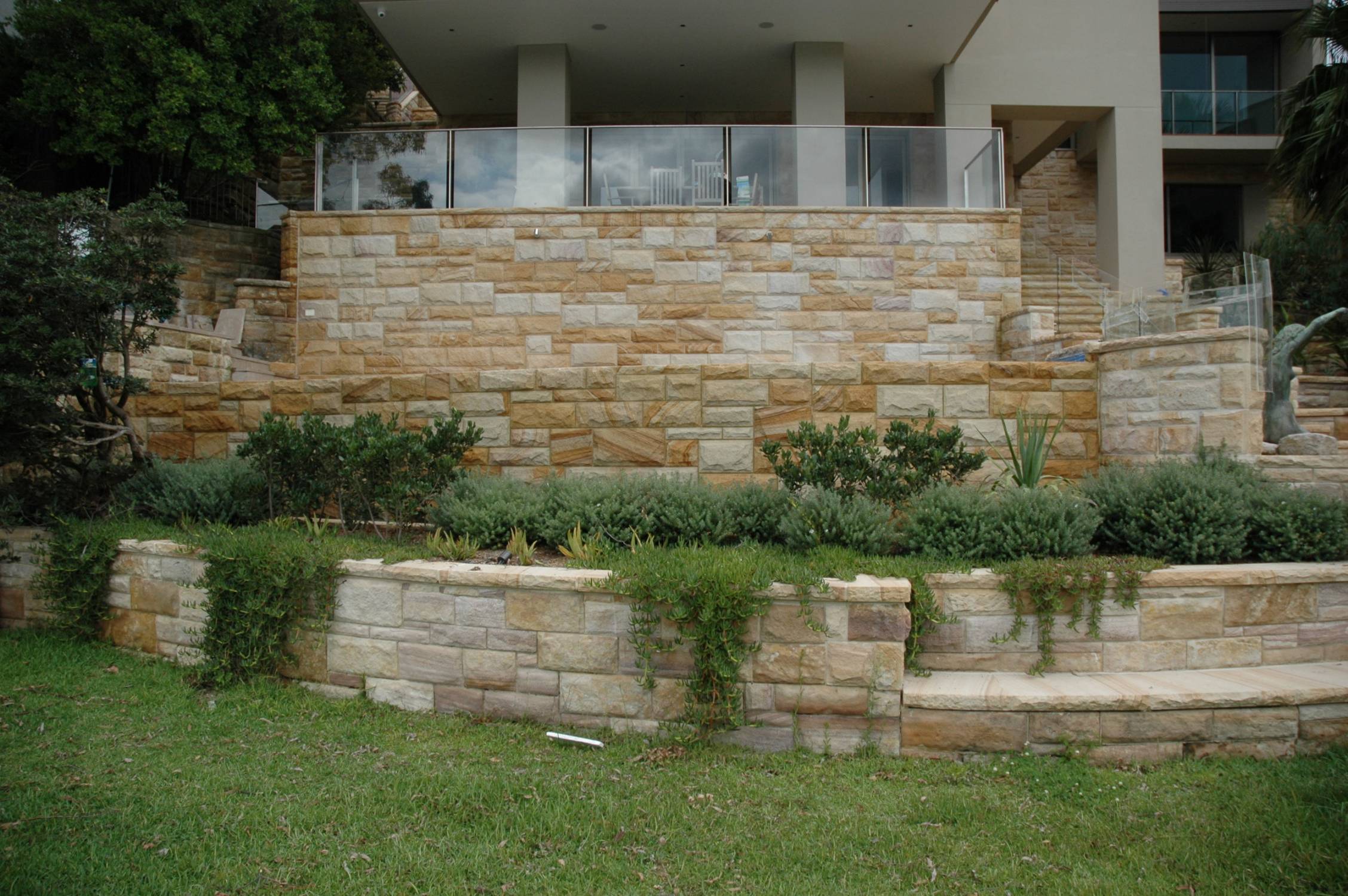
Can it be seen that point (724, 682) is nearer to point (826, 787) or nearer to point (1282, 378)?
point (826, 787)

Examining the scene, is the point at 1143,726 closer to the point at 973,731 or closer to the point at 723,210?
the point at 973,731

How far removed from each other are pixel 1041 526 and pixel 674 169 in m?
7.76

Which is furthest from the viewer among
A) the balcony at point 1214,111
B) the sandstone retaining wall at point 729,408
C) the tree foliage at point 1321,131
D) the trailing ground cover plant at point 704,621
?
the balcony at point 1214,111

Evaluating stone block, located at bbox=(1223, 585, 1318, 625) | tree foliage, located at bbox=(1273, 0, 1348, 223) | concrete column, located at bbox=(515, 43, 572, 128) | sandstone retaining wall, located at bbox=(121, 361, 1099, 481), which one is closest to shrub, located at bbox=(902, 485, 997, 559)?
stone block, located at bbox=(1223, 585, 1318, 625)

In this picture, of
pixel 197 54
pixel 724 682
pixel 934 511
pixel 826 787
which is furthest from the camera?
pixel 197 54

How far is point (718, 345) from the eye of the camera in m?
11.5

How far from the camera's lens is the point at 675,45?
13633 millimetres

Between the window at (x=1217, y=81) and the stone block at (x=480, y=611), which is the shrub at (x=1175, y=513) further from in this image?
the window at (x=1217, y=81)

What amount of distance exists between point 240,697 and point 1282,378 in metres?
8.66

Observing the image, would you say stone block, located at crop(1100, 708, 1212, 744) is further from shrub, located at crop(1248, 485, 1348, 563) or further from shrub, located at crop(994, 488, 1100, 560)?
shrub, located at crop(1248, 485, 1348, 563)

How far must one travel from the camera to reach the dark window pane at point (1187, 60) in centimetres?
2064

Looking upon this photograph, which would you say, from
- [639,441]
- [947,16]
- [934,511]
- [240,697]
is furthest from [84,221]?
[947,16]

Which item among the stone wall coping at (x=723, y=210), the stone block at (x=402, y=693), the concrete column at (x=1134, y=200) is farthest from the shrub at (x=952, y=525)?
the concrete column at (x=1134, y=200)

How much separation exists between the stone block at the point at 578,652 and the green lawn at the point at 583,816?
1.22 feet
